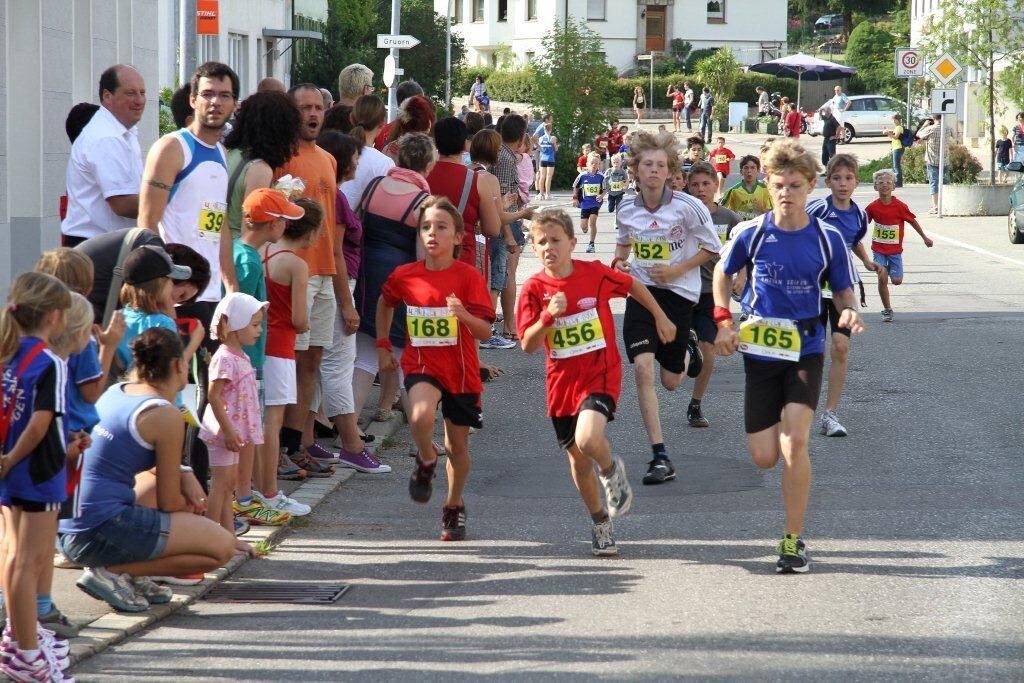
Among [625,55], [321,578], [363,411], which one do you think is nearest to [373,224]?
[363,411]

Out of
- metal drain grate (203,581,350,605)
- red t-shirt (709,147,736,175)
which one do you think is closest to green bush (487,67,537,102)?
red t-shirt (709,147,736,175)

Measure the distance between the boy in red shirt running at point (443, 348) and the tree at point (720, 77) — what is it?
61.1 m

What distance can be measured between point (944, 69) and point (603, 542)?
1100 inches

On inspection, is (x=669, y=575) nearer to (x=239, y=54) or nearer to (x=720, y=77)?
(x=239, y=54)

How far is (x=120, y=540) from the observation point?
614 centimetres

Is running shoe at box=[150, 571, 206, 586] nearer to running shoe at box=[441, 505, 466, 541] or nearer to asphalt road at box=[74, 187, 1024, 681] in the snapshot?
asphalt road at box=[74, 187, 1024, 681]

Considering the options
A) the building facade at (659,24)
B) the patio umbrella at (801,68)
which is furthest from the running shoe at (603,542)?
the building facade at (659,24)

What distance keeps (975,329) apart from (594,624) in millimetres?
10592

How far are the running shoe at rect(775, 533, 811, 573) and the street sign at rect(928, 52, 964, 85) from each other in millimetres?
27858

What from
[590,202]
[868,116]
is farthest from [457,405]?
[868,116]

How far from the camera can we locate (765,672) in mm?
5555

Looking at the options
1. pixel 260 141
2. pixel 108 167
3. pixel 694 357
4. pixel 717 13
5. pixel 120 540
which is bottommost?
pixel 120 540

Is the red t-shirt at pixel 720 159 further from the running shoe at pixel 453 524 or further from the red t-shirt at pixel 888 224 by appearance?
the running shoe at pixel 453 524

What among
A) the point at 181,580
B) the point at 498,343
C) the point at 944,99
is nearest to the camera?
the point at 181,580
